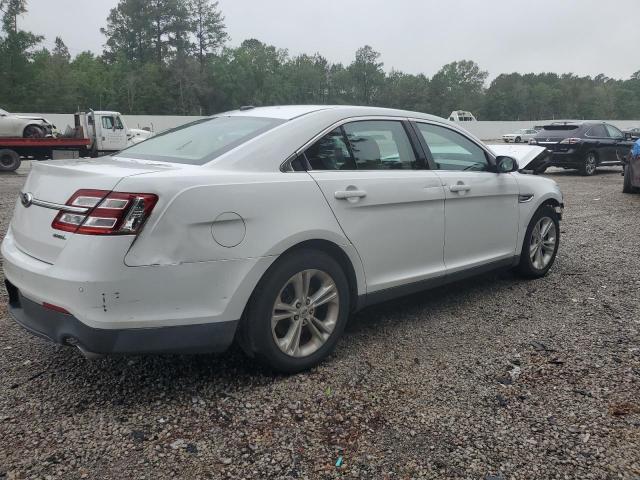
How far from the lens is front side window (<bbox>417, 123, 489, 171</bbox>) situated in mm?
4202

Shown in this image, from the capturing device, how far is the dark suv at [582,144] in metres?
15.9

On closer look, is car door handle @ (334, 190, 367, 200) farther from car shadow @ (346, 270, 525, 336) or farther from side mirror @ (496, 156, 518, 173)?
side mirror @ (496, 156, 518, 173)

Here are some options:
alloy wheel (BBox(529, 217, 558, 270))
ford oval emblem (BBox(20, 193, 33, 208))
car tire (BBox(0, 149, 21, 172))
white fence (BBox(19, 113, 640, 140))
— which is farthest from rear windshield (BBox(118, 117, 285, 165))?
white fence (BBox(19, 113, 640, 140))

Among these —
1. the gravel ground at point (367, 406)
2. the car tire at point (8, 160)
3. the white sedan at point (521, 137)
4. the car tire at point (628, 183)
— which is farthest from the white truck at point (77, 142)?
the white sedan at point (521, 137)

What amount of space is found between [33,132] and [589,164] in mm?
18680

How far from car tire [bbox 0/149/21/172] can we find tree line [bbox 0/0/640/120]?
35468 mm

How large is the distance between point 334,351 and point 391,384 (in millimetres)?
558

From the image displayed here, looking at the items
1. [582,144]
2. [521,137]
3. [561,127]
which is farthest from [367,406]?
[521,137]

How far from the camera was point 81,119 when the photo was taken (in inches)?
846

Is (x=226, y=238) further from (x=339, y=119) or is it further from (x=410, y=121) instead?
(x=410, y=121)

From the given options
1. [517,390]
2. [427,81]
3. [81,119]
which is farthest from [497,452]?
[427,81]

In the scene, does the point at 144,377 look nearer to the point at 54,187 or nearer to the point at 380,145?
the point at 54,187

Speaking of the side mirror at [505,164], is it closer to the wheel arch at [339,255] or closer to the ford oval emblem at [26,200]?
the wheel arch at [339,255]

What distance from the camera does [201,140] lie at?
11.3ft
